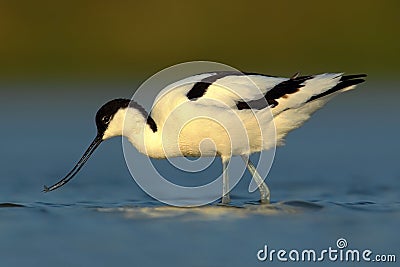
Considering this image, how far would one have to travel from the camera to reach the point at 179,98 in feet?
25.1

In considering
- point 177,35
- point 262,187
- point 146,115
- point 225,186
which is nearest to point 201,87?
point 146,115

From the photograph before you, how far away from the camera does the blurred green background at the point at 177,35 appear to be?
53.5ft

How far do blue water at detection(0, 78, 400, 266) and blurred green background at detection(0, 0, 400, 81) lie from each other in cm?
348

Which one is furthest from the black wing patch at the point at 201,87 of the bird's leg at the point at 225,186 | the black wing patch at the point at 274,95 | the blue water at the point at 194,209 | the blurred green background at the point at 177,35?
the blurred green background at the point at 177,35

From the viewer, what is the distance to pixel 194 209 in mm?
7672

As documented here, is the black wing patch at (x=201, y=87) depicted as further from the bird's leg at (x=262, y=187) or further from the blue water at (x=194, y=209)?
the blue water at (x=194, y=209)

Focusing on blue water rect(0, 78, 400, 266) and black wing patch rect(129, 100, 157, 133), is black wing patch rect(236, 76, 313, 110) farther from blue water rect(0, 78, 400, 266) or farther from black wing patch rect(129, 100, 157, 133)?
blue water rect(0, 78, 400, 266)

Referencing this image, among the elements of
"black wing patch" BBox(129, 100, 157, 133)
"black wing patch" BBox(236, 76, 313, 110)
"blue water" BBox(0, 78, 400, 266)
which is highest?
"black wing patch" BBox(236, 76, 313, 110)

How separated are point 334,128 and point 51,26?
19.4 feet

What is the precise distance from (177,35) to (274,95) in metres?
9.09

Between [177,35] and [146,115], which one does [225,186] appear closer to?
[146,115]

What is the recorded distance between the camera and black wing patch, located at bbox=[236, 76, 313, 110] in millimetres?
7711

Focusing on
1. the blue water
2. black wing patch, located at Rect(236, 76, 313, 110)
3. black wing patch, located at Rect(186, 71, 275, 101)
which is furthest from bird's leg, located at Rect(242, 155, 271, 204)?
black wing patch, located at Rect(186, 71, 275, 101)

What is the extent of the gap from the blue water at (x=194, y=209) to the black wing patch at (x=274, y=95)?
69 cm
